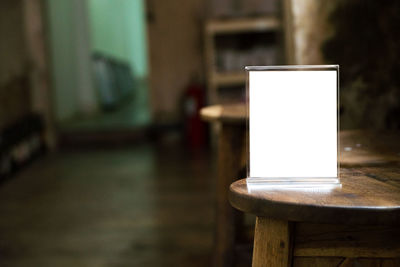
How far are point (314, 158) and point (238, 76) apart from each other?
16.2 feet

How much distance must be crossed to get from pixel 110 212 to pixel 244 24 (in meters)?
3.06

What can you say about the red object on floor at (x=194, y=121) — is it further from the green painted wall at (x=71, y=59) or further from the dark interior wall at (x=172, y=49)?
the green painted wall at (x=71, y=59)

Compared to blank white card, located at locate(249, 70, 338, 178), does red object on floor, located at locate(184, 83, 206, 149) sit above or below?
below

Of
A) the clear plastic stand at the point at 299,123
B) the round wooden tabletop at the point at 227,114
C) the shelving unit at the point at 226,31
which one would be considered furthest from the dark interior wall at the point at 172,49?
the clear plastic stand at the point at 299,123

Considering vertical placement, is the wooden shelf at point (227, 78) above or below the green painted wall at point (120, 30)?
Answer: below

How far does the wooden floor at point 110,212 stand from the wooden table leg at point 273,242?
1.69 meters

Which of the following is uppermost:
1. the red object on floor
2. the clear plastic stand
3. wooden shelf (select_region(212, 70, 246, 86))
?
the clear plastic stand

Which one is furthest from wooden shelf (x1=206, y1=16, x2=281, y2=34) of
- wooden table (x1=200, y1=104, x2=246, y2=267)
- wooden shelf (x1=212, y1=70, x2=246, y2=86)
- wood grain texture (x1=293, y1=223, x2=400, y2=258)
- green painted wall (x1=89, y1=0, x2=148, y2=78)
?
wood grain texture (x1=293, y1=223, x2=400, y2=258)

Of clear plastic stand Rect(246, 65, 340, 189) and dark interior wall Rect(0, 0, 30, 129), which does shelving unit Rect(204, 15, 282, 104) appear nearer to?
dark interior wall Rect(0, 0, 30, 129)

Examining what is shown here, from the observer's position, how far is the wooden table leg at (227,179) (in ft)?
6.77

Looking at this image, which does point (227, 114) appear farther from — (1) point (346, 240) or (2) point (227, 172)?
(1) point (346, 240)

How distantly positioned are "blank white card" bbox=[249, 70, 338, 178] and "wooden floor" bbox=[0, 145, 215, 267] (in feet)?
5.52

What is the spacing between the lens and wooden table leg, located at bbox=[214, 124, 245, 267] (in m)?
2.06

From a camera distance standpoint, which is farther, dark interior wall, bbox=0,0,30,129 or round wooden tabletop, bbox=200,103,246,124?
dark interior wall, bbox=0,0,30,129
